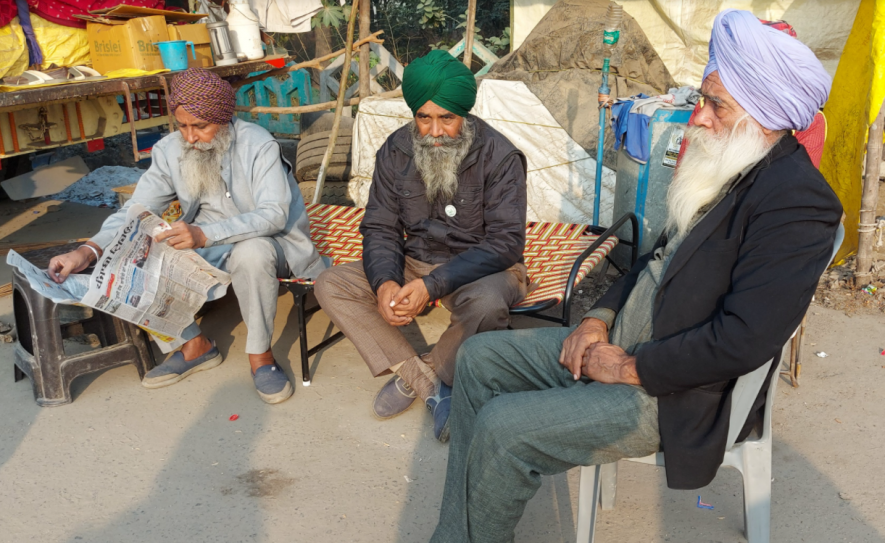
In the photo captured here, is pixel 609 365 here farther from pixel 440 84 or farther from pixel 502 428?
pixel 440 84

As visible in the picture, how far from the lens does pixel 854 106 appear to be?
454cm

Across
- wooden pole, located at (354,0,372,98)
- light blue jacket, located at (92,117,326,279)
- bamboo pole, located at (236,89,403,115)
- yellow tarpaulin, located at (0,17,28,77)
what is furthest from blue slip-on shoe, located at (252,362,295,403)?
wooden pole, located at (354,0,372,98)

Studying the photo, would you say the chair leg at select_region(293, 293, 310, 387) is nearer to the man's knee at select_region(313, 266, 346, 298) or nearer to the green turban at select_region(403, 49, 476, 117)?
the man's knee at select_region(313, 266, 346, 298)

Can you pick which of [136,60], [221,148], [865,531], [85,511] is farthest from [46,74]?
[865,531]

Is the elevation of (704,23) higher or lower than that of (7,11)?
lower

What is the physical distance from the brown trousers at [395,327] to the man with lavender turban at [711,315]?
3.14 ft

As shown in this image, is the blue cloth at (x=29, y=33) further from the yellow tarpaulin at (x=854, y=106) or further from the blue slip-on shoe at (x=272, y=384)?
the yellow tarpaulin at (x=854, y=106)

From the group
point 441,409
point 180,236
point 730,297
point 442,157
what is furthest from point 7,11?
point 730,297

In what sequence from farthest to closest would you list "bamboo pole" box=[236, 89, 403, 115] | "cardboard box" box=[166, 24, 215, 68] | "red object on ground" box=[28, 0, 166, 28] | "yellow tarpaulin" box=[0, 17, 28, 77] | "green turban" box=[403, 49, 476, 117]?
1. "bamboo pole" box=[236, 89, 403, 115]
2. "cardboard box" box=[166, 24, 215, 68]
3. "red object on ground" box=[28, 0, 166, 28]
4. "yellow tarpaulin" box=[0, 17, 28, 77]
5. "green turban" box=[403, 49, 476, 117]

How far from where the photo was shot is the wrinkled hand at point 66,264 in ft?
11.3

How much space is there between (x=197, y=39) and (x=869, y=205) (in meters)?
5.13

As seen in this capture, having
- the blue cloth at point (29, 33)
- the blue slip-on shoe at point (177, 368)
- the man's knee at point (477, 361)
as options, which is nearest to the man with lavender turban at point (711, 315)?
the man's knee at point (477, 361)

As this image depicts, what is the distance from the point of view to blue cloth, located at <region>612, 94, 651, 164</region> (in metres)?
4.60

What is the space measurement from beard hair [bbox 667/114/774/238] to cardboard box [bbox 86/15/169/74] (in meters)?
4.47
